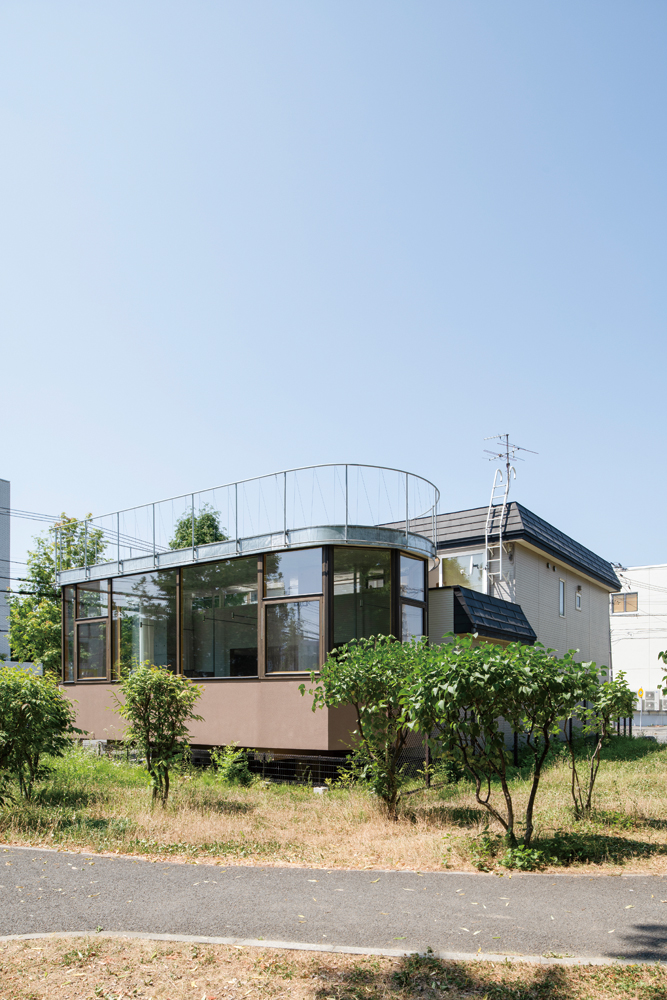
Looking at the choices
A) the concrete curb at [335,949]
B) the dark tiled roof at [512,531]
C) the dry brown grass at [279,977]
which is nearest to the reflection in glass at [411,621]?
the dark tiled roof at [512,531]

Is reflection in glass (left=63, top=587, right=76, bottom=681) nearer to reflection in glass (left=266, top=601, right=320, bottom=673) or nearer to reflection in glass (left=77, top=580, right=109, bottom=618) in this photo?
reflection in glass (left=77, top=580, right=109, bottom=618)

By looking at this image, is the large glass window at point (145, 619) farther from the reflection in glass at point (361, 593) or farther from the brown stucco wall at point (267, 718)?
the reflection in glass at point (361, 593)

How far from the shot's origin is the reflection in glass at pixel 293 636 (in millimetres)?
14234

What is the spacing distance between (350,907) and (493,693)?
2.64m

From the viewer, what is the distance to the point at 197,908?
6.20 m

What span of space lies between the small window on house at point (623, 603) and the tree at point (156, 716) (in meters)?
48.4

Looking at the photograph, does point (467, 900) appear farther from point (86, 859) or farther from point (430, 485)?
point (430, 485)

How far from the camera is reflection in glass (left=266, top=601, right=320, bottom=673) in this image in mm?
14234

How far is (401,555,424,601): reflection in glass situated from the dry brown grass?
10.5m

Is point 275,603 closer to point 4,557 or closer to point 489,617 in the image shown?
point 489,617

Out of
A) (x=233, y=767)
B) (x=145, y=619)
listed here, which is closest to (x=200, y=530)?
(x=145, y=619)

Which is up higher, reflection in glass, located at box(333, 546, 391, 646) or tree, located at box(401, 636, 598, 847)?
reflection in glass, located at box(333, 546, 391, 646)

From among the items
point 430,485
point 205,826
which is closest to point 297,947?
point 205,826

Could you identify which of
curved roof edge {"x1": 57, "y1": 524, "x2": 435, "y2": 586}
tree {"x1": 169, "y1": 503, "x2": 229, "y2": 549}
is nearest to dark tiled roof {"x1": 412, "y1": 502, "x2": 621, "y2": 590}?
curved roof edge {"x1": 57, "y1": 524, "x2": 435, "y2": 586}
